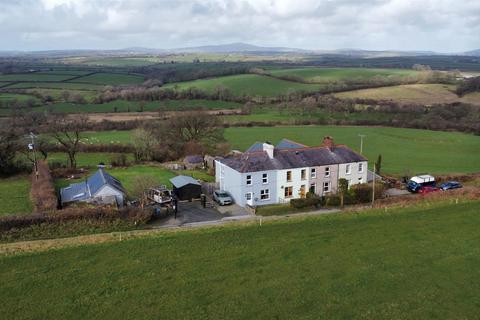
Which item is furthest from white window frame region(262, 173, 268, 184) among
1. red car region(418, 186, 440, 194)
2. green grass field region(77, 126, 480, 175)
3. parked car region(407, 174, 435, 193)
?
green grass field region(77, 126, 480, 175)

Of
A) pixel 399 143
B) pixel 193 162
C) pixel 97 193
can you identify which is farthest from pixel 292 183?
pixel 399 143

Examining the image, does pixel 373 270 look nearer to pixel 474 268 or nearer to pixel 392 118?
pixel 474 268

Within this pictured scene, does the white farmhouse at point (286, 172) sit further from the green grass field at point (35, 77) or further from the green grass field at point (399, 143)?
the green grass field at point (35, 77)

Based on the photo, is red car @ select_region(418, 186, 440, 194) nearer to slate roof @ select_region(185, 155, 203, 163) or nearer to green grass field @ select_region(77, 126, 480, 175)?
green grass field @ select_region(77, 126, 480, 175)

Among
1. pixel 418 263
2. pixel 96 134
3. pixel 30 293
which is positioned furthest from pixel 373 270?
pixel 96 134

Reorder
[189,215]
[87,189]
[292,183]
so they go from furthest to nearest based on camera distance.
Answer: [292,183] < [87,189] < [189,215]

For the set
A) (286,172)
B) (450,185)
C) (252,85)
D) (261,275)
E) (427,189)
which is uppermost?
(252,85)

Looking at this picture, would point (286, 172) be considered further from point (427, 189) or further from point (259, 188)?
point (427, 189)
